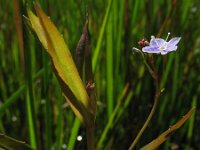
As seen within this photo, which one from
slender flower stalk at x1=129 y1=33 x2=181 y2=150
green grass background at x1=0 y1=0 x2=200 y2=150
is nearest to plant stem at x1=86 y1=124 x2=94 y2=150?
slender flower stalk at x1=129 y1=33 x2=181 y2=150

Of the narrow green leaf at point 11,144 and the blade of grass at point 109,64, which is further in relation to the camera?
the blade of grass at point 109,64

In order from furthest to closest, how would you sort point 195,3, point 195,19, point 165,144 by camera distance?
point 195,3, point 195,19, point 165,144

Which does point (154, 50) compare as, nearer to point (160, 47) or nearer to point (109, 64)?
point (160, 47)

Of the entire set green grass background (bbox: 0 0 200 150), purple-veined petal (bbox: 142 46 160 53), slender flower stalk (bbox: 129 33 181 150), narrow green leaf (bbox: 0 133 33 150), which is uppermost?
purple-veined petal (bbox: 142 46 160 53)

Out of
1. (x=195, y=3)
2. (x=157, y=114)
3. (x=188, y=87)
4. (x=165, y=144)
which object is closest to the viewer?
(x=165, y=144)

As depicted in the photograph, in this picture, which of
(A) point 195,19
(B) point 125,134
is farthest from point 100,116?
(A) point 195,19

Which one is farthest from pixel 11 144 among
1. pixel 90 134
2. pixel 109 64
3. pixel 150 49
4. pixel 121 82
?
pixel 121 82

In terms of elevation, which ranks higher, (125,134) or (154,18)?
(154,18)

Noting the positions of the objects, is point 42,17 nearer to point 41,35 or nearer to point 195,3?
point 41,35

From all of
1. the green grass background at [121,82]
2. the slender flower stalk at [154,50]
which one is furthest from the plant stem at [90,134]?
the green grass background at [121,82]

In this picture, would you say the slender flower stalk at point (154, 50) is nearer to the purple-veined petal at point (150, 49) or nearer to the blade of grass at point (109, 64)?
the purple-veined petal at point (150, 49)

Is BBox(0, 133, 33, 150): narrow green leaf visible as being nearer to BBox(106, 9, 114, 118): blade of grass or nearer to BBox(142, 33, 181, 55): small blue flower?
BBox(142, 33, 181, 55): small blue flower
